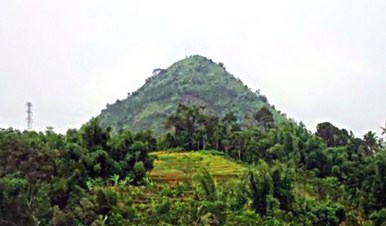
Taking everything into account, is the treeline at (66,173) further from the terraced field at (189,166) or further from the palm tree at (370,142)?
the palm tree at (370,142)

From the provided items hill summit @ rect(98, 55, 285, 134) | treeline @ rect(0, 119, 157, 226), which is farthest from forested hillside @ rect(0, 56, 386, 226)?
hill summit @ rect(98, 55, 285, 134)

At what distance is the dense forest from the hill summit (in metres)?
33.4

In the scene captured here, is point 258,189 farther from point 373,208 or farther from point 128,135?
point 128,135

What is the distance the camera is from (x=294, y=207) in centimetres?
3338

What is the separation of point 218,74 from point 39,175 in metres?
81.6

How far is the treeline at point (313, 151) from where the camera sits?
37.1 m

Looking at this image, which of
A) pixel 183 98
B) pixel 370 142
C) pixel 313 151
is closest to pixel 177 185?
pixel 313 151

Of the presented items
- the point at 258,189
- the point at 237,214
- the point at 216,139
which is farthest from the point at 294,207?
the point at 216,139

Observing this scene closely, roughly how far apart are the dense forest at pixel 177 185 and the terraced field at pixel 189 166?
111cm

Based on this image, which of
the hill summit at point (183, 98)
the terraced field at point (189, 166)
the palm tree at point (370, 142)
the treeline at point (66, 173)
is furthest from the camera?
the hill summit at point (183, 98)

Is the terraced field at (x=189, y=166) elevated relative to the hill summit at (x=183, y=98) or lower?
lower

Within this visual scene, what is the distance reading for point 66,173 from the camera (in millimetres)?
33188

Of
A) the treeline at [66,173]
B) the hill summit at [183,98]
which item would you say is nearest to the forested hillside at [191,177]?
the treeline at [66,173]

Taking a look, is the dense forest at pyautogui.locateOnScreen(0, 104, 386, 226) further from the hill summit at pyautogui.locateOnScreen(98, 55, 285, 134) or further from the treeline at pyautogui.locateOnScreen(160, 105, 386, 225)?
the hill summit at pyautogui.locateOnScreen(98, 55, 285, 134)
